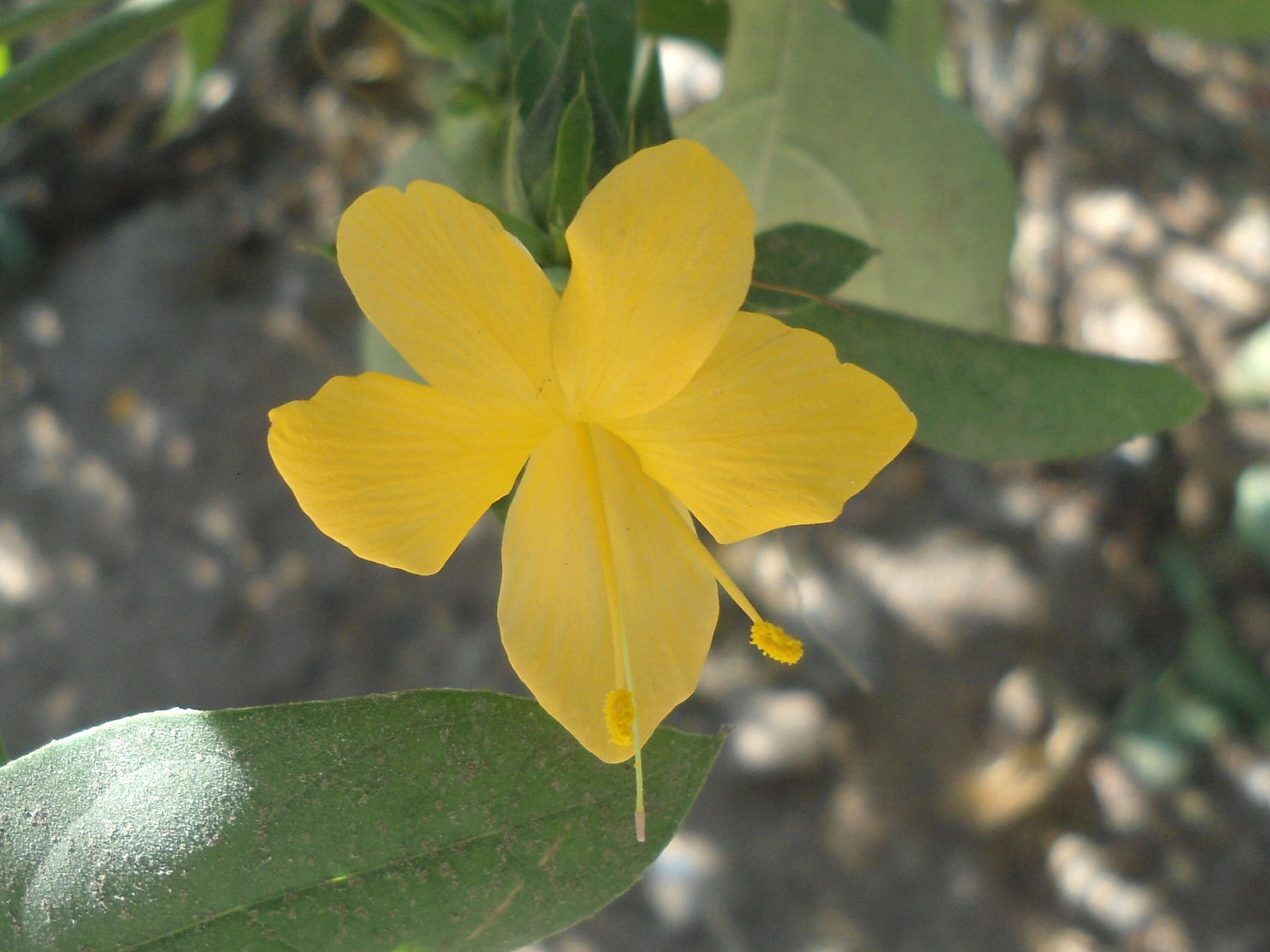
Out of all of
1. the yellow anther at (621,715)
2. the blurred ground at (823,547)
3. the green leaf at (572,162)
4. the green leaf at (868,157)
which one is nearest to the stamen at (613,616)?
the yellow anther at (621,715)

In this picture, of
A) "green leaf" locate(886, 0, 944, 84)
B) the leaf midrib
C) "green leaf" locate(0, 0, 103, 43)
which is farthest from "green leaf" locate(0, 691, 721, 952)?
"green leaf" locate(886, 0, 944, 84)

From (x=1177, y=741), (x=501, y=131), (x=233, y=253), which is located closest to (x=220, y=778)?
(x=501, y=131)

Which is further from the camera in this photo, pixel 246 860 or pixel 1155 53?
pixel 1155 53

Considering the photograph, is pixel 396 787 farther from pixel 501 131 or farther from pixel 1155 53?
pixel 1155 53

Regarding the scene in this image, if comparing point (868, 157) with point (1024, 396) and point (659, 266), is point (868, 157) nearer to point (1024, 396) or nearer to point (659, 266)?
point (1024, 396)

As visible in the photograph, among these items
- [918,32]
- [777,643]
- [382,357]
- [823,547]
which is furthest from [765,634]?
[823,547]

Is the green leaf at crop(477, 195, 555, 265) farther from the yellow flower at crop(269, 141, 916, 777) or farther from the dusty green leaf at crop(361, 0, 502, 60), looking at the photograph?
the dusty green leaf at crop(361, 0, 502, 60)
